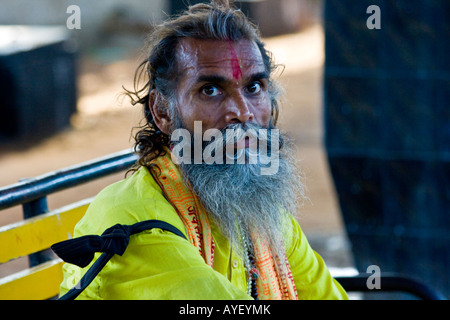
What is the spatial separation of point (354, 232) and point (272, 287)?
3496 millimetres

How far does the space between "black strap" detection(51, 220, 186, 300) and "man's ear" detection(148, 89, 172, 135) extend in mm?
658

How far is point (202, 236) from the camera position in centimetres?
206

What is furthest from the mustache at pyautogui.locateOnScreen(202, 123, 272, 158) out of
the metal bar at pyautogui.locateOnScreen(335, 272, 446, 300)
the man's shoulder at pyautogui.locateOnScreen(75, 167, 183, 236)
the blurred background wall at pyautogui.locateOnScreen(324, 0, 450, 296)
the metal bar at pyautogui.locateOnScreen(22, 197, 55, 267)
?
the blurred background wall at pyautogui.locateOnScreen(324, 0, 450, 296)

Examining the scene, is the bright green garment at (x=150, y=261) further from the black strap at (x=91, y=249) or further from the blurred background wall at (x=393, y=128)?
the blurred background wall at (x=393, y=128)

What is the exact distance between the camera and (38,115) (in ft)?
36.9

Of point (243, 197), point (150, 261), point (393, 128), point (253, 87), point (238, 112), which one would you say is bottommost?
point (150, 261)

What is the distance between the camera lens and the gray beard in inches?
83.0

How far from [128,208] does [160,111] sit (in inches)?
22.5

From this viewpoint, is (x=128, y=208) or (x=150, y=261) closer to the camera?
(x=150, y=261)

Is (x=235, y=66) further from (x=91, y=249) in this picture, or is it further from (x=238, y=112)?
(x=91, y=249)

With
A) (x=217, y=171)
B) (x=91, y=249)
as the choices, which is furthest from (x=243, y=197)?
(x=91, y=249)

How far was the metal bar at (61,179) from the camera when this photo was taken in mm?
2162

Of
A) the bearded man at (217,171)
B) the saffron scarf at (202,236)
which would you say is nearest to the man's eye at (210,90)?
the bearded man at (217,171)

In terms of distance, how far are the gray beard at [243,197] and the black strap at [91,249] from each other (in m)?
0.38
